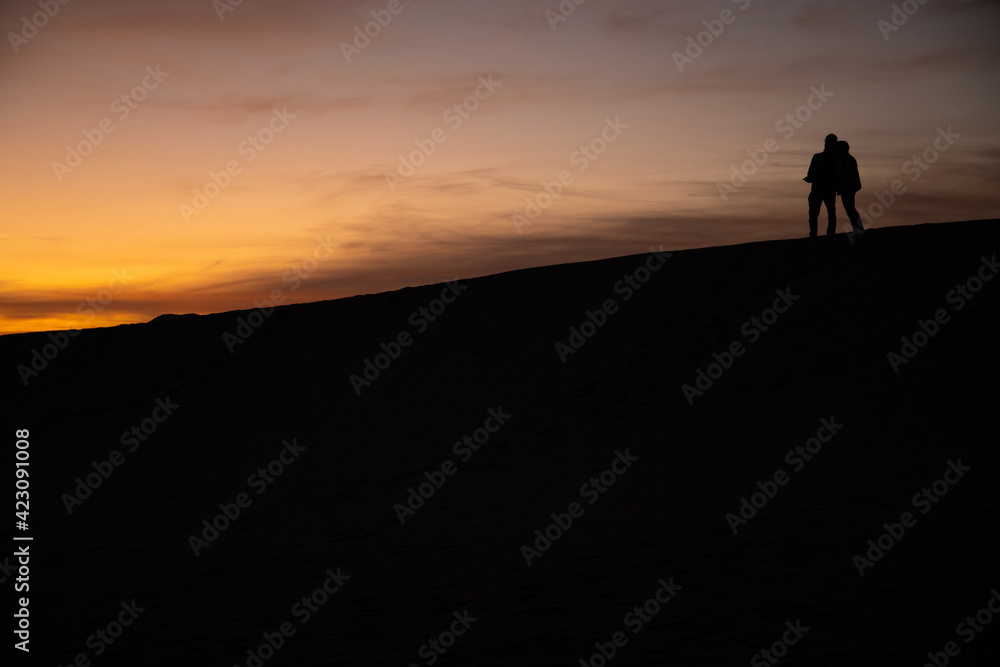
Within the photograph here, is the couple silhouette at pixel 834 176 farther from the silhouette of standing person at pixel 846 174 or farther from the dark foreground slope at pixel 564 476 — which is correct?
the dark foreground slope at pixel 564 476

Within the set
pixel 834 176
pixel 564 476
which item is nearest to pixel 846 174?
pixel 834 176

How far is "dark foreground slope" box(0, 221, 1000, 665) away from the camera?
5.71m

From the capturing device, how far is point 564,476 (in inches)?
370

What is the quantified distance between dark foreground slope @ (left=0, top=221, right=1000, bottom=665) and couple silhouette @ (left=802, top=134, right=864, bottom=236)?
1.06m

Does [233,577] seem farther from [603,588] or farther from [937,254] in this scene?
[937,254]

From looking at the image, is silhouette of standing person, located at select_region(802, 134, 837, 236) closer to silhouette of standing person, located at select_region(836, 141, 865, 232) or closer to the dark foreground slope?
silhouette of standing person, located at select_region(836, 141, 865, 232)

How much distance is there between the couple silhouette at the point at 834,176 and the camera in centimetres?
1291

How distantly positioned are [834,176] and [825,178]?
5.0 inches

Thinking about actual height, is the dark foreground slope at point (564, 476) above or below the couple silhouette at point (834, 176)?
below

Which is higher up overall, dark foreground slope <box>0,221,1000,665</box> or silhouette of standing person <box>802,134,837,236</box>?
silhouette of standing person <box>802,134,837,236</box>

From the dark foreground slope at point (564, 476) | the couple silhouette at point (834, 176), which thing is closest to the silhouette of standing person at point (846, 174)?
the couple silhouette at point (834, 176)

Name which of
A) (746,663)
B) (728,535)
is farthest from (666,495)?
(746,663)

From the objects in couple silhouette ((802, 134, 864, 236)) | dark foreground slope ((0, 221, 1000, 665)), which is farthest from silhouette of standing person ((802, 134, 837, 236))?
dark foreground slope ((0, 221, 1000, 665))

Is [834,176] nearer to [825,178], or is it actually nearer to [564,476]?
[825,178]
